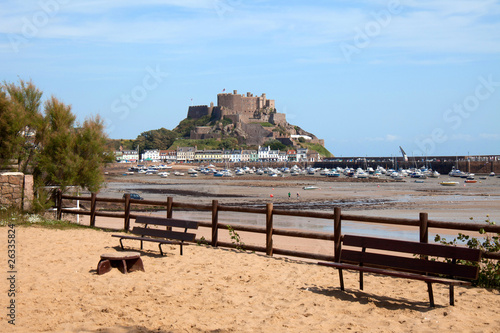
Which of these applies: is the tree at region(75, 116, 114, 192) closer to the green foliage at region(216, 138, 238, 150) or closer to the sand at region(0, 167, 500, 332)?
the sand at region(0, 167, 500, 332)

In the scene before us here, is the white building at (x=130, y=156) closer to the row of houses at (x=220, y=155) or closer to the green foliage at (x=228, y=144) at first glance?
the row of houses at (x=220, y=155)

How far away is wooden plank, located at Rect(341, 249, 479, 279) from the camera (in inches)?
231

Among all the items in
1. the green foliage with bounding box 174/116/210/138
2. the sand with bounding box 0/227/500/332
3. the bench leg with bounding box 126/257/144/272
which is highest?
the green foliage with bounding box 174/116/210/138

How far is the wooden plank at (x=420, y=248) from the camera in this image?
233 inches

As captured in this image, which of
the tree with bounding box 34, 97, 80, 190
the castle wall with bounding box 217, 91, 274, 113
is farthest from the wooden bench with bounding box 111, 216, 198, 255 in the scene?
→ the castle wall with bounding box 217, 91, 274, 113

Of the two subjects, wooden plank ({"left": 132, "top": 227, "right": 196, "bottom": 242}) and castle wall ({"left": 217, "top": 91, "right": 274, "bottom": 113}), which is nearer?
wooden plank ({"left": 132, "top": 227, "right": 196, "bottom": 242})

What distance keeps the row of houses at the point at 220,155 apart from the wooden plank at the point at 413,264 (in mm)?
143889

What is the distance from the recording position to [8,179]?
1312 cm

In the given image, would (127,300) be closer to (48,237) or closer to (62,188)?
(48,237)

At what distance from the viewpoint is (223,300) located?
634 cm

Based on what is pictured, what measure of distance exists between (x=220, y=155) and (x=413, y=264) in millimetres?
146987

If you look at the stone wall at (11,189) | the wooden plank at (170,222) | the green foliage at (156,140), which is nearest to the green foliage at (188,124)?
the green foliage at (156,140)

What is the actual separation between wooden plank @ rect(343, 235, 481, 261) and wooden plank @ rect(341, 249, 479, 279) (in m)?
0.11

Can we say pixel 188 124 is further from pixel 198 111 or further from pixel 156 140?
pixel 156 140
